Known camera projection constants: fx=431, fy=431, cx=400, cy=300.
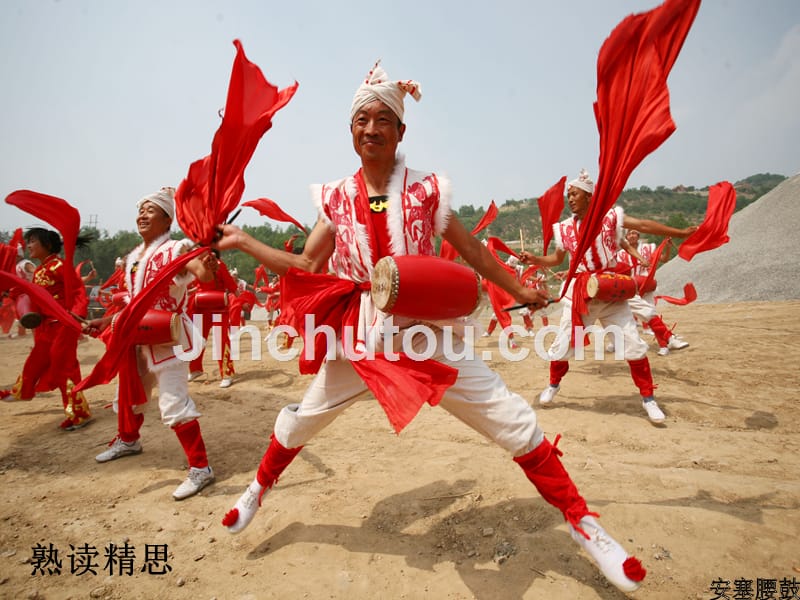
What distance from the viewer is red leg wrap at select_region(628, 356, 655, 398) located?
418 cm

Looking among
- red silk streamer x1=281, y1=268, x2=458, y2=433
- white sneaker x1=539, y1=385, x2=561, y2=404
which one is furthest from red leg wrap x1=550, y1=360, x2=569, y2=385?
red silk streamer x1=281, y1=268, x2=458, y2=433

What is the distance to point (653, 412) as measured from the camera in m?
4.04

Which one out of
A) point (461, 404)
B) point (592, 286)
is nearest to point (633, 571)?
point (461, 404)

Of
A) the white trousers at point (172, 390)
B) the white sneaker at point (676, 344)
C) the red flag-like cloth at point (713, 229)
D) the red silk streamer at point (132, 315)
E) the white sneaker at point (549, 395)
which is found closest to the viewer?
the red silk streamer at point (132, 315)

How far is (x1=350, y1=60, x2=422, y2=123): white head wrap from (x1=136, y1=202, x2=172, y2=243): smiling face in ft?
7.07

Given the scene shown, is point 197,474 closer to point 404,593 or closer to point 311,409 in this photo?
point 311,409

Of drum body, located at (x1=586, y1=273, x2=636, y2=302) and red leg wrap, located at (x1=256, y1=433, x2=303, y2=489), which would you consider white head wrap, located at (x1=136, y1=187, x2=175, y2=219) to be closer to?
red leg wrap, located at (x1=256, y1=433, x2=303, y2=489)

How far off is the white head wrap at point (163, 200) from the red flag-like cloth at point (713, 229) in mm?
4222

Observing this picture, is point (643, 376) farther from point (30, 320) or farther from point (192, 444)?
point (30, 320)

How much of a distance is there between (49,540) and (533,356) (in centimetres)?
682

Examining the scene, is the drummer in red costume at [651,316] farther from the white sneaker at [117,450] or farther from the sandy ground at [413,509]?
the white sneaker at [117,450]

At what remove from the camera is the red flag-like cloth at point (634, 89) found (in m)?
1.94

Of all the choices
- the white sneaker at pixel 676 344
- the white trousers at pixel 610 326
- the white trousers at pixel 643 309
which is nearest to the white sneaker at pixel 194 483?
the white trousers at pixel 610 326

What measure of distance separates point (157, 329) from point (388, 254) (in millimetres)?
2135
